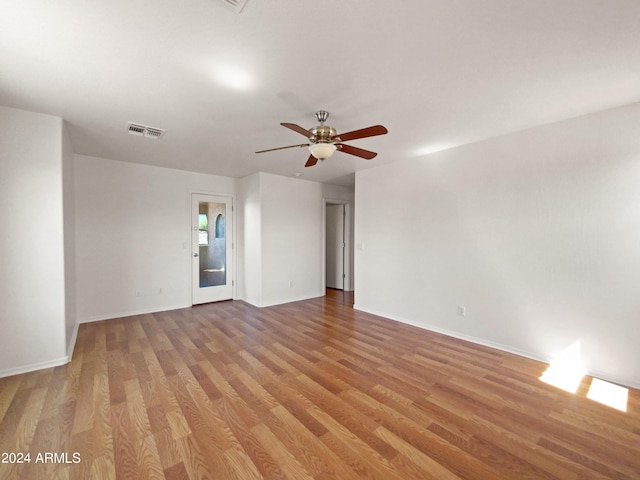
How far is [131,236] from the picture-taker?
449cm

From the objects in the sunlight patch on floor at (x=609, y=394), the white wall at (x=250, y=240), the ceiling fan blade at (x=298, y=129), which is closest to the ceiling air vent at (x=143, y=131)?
the ceiling fan blade at (x=298, y=129)

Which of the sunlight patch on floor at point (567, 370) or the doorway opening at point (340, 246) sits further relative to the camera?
the doorway opening at point (340, 246)

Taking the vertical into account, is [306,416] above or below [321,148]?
below

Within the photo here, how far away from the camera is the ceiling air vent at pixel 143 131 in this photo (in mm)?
2963

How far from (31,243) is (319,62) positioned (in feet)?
10.7

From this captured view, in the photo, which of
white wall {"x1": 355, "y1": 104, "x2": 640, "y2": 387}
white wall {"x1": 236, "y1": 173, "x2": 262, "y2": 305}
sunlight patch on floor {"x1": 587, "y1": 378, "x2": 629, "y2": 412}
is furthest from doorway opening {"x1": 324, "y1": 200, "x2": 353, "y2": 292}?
sunlight patch on floor {"x1": 587, "y1": 378, "x2": 629, "y2": 412}

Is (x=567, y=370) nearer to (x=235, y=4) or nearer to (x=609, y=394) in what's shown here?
(x=609, y=394)

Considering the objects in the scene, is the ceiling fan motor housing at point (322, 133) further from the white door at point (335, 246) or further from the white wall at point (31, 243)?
the white door at point (335, 246)

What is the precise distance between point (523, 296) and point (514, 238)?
68cm

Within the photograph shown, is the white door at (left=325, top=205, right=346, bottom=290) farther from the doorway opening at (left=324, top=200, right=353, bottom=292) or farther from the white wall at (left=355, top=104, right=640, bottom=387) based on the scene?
the white wall at (left=355, top=104, right=640, bottom=387)

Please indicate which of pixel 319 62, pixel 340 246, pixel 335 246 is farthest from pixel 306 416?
pixel 335 246

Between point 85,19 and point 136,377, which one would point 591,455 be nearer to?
point 136,377

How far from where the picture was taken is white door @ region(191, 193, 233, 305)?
5141mm

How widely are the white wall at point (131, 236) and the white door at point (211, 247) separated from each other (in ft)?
0.48
